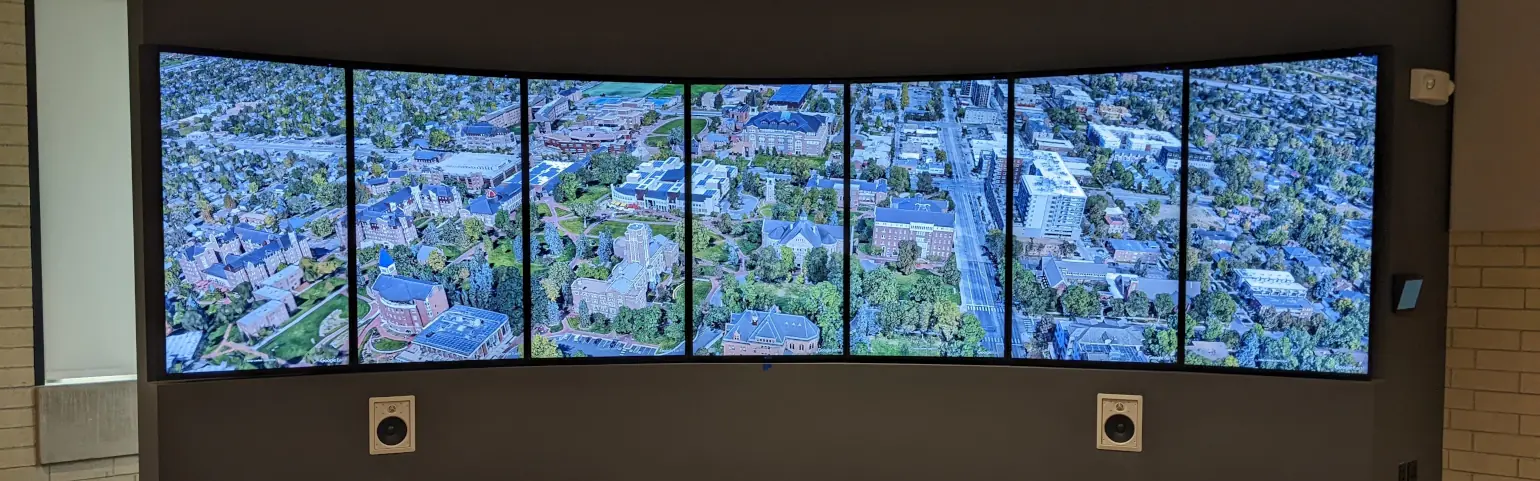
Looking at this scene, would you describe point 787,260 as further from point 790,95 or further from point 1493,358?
point 1493,358

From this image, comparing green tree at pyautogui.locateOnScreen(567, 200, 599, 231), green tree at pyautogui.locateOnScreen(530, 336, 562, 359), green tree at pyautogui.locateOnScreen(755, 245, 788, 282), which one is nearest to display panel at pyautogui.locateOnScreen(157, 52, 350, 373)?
green tree at pyautogui.locateOnScreen(530, 336, 562, 359)

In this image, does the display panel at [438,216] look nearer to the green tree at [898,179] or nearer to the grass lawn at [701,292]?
the grass lawn at [701,292]

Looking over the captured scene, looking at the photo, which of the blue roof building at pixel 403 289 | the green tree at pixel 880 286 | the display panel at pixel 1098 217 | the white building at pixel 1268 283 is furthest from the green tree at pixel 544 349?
the white building at pixel 1268 283

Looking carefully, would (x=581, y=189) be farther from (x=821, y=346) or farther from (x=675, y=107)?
(x=821, y=346)

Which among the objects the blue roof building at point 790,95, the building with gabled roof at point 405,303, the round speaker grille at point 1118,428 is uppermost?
the blue roof building at point 790,95

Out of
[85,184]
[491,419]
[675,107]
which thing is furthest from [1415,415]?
[85,184]
